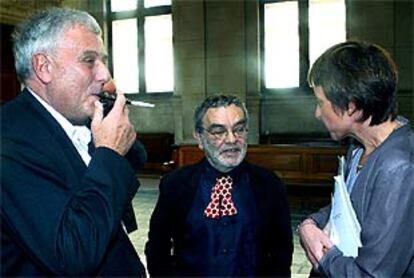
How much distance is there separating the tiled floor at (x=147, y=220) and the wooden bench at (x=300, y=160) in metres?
0.44

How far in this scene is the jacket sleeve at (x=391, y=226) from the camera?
1150 mm

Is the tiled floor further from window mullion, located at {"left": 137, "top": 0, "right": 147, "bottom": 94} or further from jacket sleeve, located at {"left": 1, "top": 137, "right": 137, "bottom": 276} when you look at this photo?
jacket sleeve, located at {"left": 1, "top": 137, "right": 137, "bottom": 276}

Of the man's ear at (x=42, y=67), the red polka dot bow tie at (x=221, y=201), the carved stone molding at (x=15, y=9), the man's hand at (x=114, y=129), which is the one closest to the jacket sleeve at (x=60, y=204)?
the man's hand at (x=114, y=129)

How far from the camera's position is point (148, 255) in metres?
2.00

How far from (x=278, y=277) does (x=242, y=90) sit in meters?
7.94

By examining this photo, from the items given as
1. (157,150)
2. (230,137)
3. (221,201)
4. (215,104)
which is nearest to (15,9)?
(157,150)

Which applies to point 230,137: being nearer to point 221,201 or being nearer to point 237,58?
point 221,201

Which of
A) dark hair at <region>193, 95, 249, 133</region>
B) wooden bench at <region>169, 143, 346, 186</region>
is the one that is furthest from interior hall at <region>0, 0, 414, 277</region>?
dark hair at <region>193, 95, 249, 133</region>

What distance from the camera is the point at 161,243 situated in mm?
1977

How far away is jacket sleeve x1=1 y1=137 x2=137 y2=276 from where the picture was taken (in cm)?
98

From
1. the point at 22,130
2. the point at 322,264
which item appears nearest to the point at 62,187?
the point at 22,130

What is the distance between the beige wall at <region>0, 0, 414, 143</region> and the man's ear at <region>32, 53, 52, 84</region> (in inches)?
328

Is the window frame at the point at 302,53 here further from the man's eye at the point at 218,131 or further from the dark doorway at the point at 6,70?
the man's eye at the point at 218,131

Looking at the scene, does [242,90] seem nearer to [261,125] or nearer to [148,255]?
[261,125]
